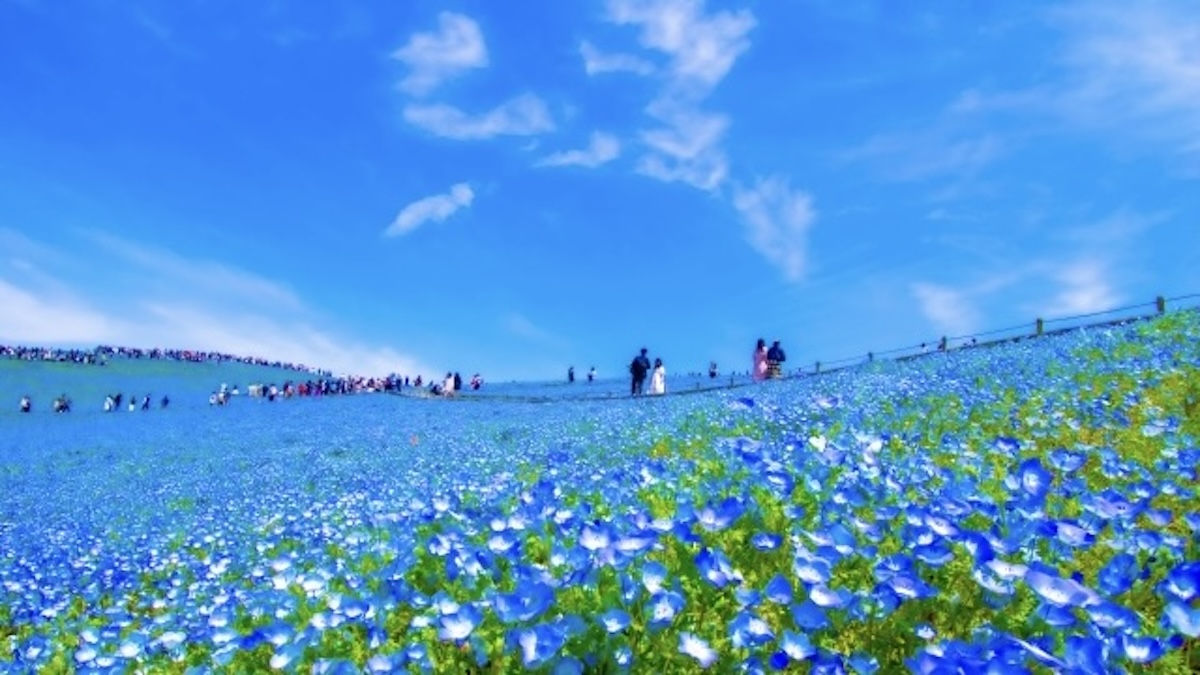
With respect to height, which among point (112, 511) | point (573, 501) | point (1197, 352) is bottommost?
point (112, 511)

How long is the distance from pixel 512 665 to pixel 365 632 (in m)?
1.35

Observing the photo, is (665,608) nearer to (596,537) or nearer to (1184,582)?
(596,537)

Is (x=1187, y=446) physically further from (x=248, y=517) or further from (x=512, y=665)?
(x=248, y=517)

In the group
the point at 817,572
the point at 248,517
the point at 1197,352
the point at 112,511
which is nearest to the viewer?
the point at 817,572

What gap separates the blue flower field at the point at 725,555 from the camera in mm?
3031

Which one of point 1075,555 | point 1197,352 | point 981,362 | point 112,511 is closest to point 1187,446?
point 1075,555

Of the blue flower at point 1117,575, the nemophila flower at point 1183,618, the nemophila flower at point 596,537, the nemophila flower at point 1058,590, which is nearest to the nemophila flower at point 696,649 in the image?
the nemophila flower at point 596,537

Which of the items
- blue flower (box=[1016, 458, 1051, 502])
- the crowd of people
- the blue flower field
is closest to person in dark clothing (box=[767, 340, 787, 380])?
the blue flower field

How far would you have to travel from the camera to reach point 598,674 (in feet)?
10.4

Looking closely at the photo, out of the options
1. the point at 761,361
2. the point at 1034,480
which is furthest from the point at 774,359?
the point at 1034,480

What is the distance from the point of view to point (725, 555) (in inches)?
142

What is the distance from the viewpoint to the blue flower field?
3.03 metres

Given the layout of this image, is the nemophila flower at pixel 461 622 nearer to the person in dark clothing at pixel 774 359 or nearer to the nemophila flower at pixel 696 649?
the nemophila flower at pixel 696 649

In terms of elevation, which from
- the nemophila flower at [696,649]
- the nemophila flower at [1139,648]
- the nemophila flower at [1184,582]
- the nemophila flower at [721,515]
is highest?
the nemophila flower at [721,515]
